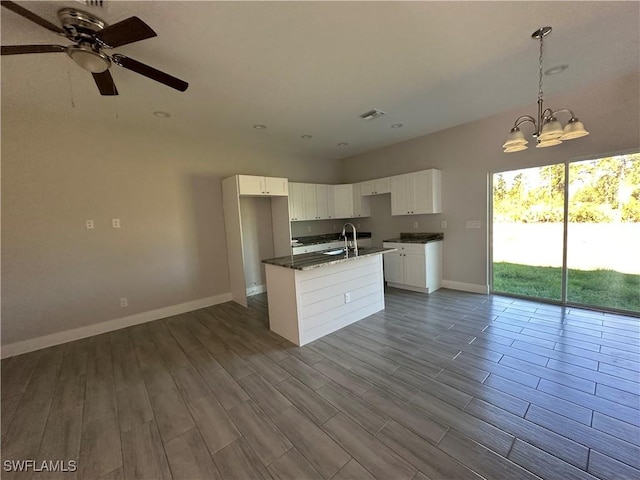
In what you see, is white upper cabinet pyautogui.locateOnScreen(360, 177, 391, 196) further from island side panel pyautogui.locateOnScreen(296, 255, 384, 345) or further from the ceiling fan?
the ceiling fan

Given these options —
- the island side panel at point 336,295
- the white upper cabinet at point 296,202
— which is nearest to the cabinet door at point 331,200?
the white upper cabinet at point 296,202

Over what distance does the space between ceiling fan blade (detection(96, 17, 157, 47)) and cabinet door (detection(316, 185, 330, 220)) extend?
4176mm

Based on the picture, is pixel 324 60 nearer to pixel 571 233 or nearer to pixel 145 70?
pixel 145 70

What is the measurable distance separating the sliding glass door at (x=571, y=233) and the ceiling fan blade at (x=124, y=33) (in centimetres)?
486

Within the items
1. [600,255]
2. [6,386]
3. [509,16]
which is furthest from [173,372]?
[600,255]

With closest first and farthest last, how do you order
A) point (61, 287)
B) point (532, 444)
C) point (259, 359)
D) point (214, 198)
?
point (532, 444), point (259, 359), point (61, 287), point (214, 198)

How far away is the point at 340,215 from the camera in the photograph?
235 inches

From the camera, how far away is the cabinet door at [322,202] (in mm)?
5672

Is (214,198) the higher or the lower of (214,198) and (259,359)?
the higher

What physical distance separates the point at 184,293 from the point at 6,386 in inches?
79.8

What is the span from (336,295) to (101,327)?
3.37m

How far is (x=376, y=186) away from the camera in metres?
5.45

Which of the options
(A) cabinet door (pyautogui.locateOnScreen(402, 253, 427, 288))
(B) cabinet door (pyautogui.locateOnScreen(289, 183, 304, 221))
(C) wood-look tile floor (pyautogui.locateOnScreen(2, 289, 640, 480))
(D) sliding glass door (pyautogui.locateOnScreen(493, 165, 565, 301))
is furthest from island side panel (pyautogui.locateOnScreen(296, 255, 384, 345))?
(D) sliding glass door (pyautogui.locateOnScreen(493, 165, 565, 301))

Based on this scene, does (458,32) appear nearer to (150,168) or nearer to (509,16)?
(509,16)
